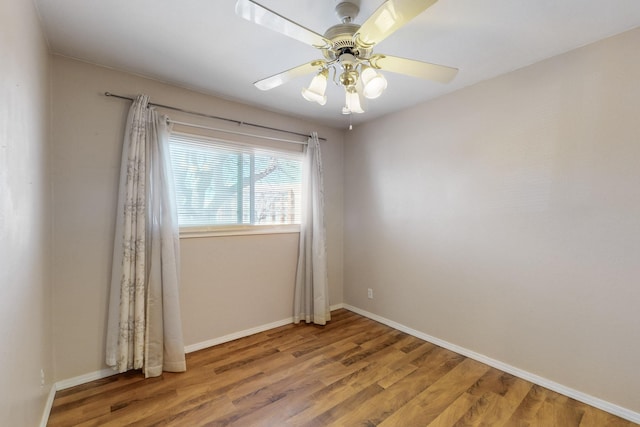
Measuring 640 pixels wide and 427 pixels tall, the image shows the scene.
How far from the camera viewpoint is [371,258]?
135 inches

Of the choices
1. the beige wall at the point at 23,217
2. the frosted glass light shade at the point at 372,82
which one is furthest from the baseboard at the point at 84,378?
the frosted glass light shade at the point at 372,82

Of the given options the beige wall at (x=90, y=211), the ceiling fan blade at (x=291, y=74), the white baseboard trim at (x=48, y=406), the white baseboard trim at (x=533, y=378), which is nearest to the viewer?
the ceiling fan blade at (x=291, y=74)

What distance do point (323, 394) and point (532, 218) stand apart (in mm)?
2045

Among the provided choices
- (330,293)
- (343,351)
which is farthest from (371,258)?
(343,351)

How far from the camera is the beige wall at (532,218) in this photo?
179 centimetres

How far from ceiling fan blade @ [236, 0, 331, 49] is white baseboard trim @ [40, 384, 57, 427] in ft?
8.02

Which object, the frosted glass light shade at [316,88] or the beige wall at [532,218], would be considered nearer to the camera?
the frosted glass light shade at [316,88]

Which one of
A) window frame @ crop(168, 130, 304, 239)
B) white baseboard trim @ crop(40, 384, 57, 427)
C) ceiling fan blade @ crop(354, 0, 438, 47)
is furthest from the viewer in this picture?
window frame @ crop(168, 130, 304, 239)


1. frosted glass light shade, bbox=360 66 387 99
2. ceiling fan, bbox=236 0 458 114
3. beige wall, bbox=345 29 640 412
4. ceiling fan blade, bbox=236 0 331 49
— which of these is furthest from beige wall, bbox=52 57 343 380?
beige wall, bbox=345 29 640 412

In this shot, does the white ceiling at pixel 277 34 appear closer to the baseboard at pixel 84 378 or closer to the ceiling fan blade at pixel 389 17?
the ceiling fan blade at pixel 389 17

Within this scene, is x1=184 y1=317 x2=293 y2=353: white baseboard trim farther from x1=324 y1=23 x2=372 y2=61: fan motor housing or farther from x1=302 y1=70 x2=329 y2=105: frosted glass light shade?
x1=324 y1=23 x2=372 y2=61: fan motor housing

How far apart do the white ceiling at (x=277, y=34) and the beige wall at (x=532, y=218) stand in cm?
29

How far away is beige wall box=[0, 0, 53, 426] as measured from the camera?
1.05m

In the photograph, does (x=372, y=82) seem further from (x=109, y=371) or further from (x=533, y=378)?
(x=109, y=371)
